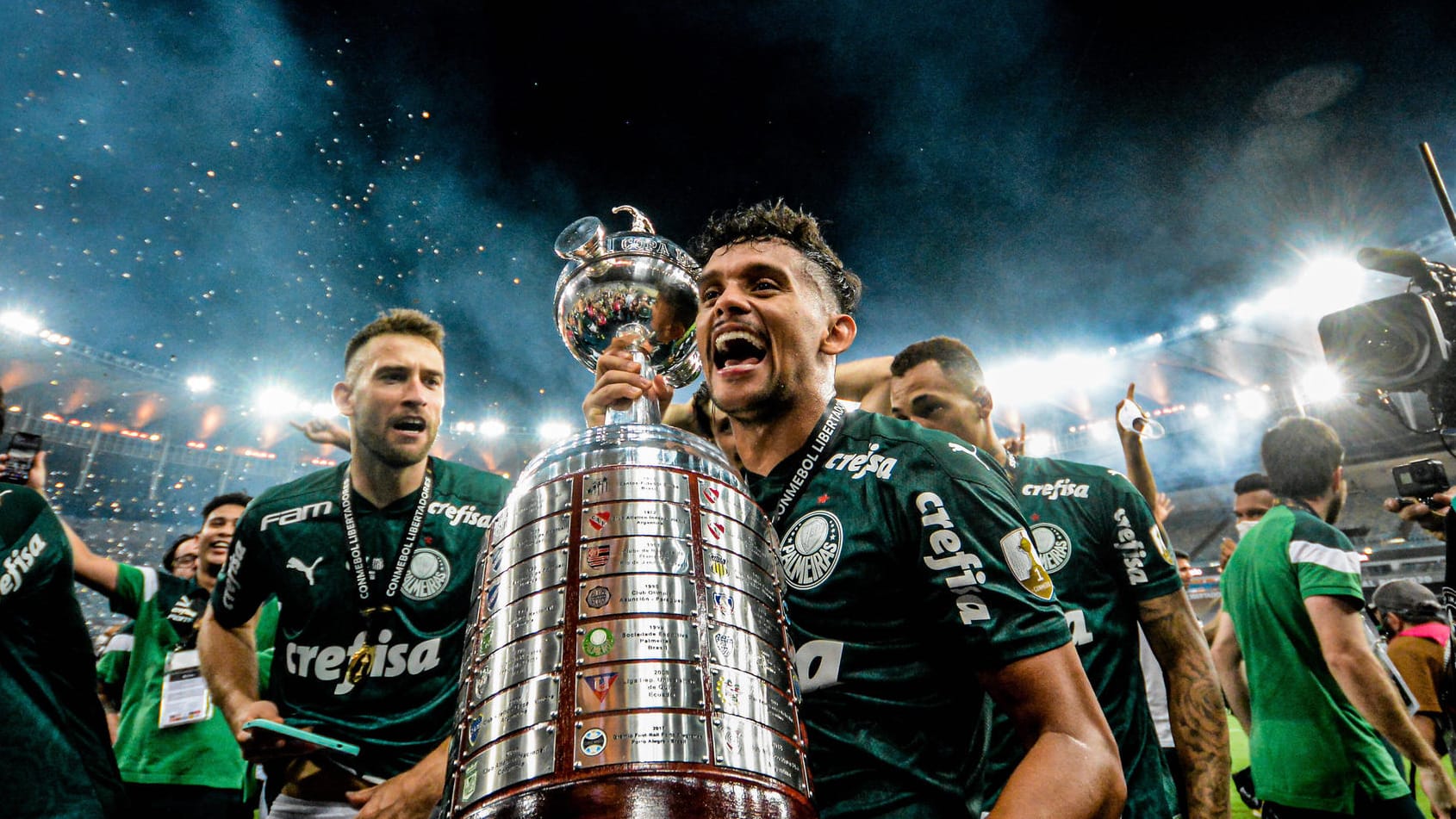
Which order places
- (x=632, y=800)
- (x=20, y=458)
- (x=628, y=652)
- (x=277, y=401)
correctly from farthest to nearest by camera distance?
(x=277, y=401)
(x=20, y=458)
(x=628, y=652)
(x=632, y=800)

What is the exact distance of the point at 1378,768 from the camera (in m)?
3.31

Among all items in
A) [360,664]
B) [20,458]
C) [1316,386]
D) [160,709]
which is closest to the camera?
[360,664]

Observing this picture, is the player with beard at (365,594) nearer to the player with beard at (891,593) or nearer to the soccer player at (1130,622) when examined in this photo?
the player with beard at (891,593)

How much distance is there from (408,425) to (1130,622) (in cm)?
309

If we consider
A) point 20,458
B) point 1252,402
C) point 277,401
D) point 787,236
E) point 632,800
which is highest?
point 277,401

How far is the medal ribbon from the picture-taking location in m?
2.67

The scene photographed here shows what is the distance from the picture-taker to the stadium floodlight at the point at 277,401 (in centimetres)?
3098

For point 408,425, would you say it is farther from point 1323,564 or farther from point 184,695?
point 1323,564

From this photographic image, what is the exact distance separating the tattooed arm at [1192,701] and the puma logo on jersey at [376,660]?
2804 mm

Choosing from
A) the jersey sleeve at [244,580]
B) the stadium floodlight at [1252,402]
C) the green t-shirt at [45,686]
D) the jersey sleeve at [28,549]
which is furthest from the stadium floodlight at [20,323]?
the stadium floodlight at [1252,402]

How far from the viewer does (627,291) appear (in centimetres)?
167

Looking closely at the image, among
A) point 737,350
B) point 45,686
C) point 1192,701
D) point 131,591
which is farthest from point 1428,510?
point 131,591

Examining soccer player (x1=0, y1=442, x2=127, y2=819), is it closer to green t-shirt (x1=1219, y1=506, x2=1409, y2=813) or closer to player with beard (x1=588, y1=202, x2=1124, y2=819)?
player with beard (x1=588, y1=202, x2=1124, y2=819)

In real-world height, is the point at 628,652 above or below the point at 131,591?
below
